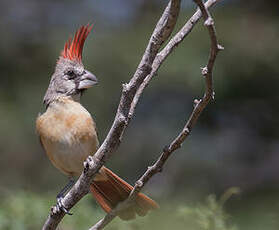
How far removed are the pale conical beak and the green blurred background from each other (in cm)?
168

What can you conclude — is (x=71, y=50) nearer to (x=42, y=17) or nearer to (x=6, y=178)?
(x=6, y=178)

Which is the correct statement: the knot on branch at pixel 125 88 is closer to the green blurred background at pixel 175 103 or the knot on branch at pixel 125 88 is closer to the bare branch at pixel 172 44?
the bare branch at pixel 172 44

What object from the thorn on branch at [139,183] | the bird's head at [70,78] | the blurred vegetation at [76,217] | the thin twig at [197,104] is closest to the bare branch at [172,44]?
the thin twig at [197,104]

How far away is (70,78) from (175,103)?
2424 millimetres

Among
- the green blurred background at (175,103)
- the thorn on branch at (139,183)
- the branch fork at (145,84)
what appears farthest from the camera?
the green blurred background at (175,103)

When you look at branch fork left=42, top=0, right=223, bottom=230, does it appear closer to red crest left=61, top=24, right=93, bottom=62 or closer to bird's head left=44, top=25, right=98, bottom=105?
red crest left=61, top=24, right=93, bottom=62

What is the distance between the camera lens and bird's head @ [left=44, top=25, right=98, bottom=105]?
4719mm

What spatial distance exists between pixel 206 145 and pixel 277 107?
35.9 inches

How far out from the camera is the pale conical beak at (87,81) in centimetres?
472

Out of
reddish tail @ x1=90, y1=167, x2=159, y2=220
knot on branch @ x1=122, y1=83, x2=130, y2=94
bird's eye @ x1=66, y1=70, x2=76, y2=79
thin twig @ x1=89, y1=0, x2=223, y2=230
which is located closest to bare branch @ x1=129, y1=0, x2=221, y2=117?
thin twig @ x1=89, y1=0, x2=223, y2=230

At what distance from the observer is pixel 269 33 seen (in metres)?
6.55

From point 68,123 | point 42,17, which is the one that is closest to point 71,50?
point 68,123

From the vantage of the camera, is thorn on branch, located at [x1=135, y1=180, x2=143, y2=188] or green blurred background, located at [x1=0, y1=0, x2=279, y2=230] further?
green blurred background, located at [x1=0, y1=0, x2=279, y2=230]

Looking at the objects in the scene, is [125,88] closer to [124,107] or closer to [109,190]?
[124,107]
